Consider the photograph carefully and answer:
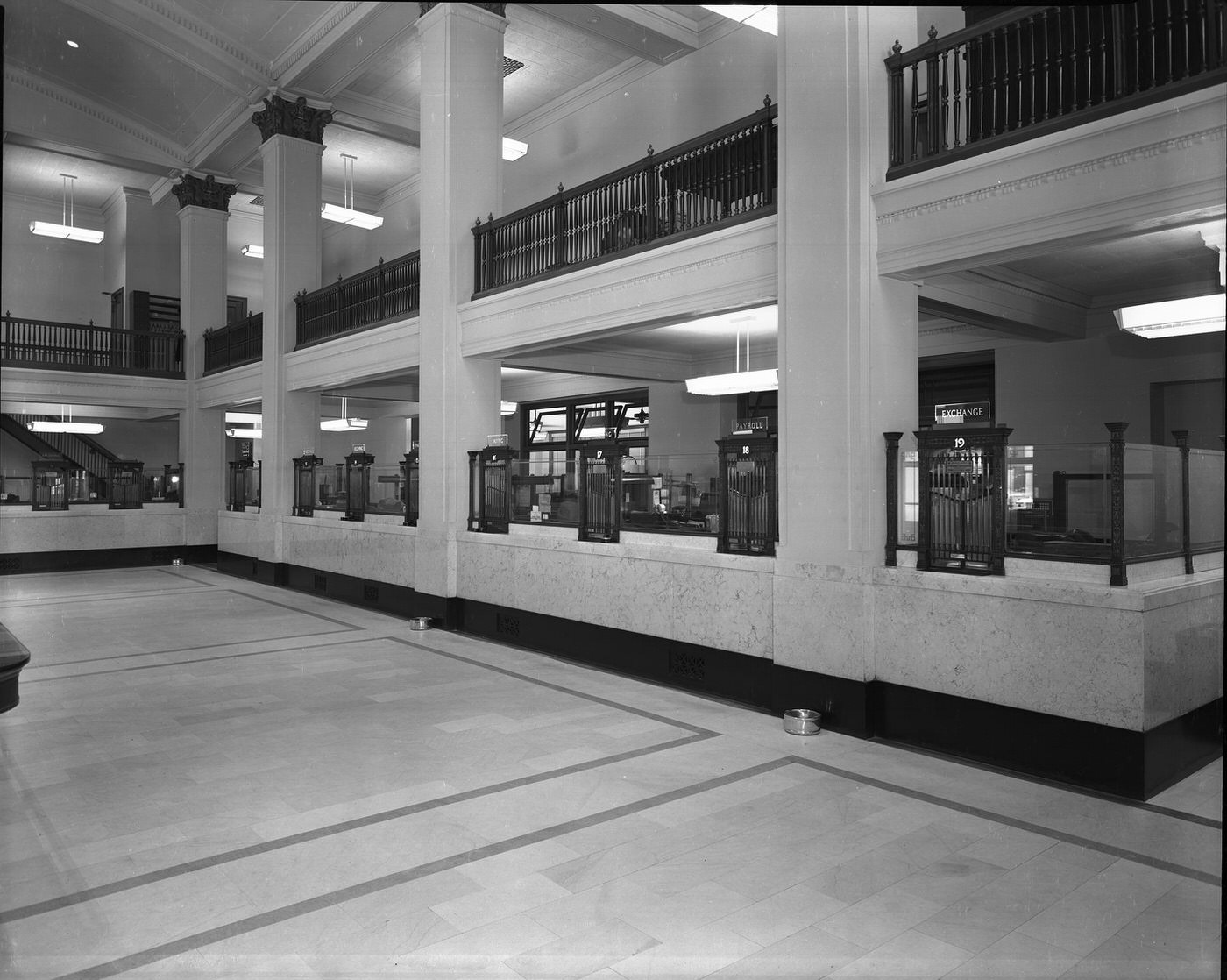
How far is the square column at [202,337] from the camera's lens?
18.4m

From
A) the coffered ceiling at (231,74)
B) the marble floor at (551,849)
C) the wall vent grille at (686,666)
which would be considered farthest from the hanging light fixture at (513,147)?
the marble floor at (551,849)

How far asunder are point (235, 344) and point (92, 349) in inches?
117

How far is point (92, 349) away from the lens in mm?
17688

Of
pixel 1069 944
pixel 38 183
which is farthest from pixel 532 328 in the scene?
pixel 38 183

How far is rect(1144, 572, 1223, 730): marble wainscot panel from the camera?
4.80 m

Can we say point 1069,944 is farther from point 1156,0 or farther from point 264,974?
point 1156,0

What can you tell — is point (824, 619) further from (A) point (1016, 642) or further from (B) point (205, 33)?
(B) point (205, 33)

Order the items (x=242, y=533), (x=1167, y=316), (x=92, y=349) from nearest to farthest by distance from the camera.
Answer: (x=1167, y=316) < (x=242, y=533) < (x=92, y=349)

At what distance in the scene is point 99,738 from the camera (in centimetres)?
607

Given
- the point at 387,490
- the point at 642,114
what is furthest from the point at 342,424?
the point at 642,114

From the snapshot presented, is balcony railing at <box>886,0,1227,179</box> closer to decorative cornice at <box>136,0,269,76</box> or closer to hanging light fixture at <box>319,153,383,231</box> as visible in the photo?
decorative cornice at <box>136,0,269,76</box>

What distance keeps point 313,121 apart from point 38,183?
15.5ft

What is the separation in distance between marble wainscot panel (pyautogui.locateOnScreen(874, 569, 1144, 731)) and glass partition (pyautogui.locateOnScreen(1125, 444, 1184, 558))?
1.33ft

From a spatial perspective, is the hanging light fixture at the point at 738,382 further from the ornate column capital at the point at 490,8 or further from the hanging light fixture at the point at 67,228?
the hanging light fixture at the point at 67,228
